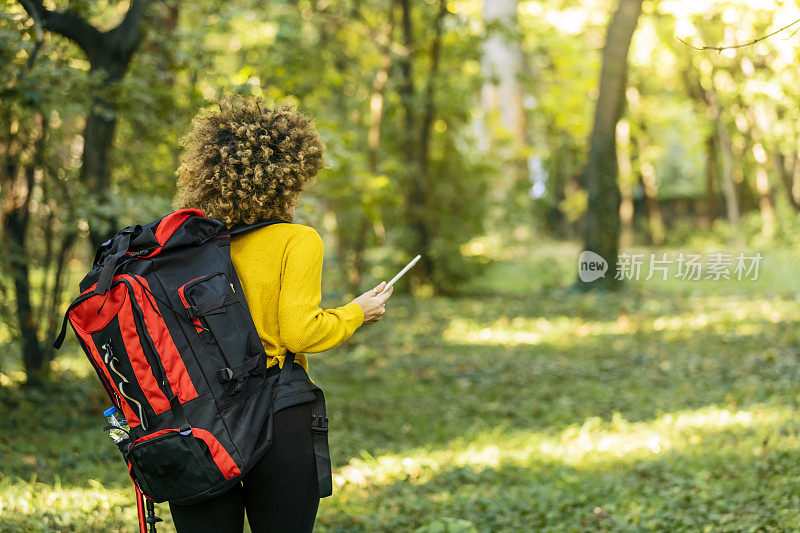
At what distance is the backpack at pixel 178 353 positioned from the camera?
2.34 m

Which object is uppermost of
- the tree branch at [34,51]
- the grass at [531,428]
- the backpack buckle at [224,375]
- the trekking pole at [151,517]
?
the tree branch at [34,51]

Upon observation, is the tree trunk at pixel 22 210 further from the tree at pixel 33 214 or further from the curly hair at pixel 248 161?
the curly hair at pixel 248 161

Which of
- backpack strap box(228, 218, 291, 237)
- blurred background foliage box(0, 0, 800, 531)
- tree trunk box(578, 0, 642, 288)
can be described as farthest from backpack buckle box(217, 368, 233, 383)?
tree trunk box(578, 0, 642, 288)

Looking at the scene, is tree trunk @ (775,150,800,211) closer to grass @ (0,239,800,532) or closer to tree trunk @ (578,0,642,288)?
tree trunk @ (578,0,642,288)

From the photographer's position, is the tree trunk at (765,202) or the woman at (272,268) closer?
the woman at (272,268)

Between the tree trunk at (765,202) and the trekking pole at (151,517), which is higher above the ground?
the trekking pole at (151,517)

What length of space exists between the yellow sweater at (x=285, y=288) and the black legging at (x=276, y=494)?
23 cm

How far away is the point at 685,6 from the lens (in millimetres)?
16328

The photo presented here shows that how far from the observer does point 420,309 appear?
1470 centimetres

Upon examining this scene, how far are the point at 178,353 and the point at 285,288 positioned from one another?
380 mm

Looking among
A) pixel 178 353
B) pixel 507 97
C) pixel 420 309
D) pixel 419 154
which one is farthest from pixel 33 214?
pixel 507 97

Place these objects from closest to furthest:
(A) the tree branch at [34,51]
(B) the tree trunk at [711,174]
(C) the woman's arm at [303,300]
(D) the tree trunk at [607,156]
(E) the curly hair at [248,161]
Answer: (C) the woman's arm at [303,300]
(E) the curly hair at [248,161]
(A) the tree branch at [34,51]
(D) the tree trunk at [607,156]
(B) the tree trunk at [711,174]

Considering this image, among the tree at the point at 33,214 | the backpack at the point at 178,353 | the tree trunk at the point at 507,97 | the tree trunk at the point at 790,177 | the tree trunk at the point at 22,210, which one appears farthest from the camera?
the tree trunk at the point at 790,177

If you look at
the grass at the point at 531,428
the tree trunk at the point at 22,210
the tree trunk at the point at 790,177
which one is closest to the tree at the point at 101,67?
the tree trunk at the point at 22,210
